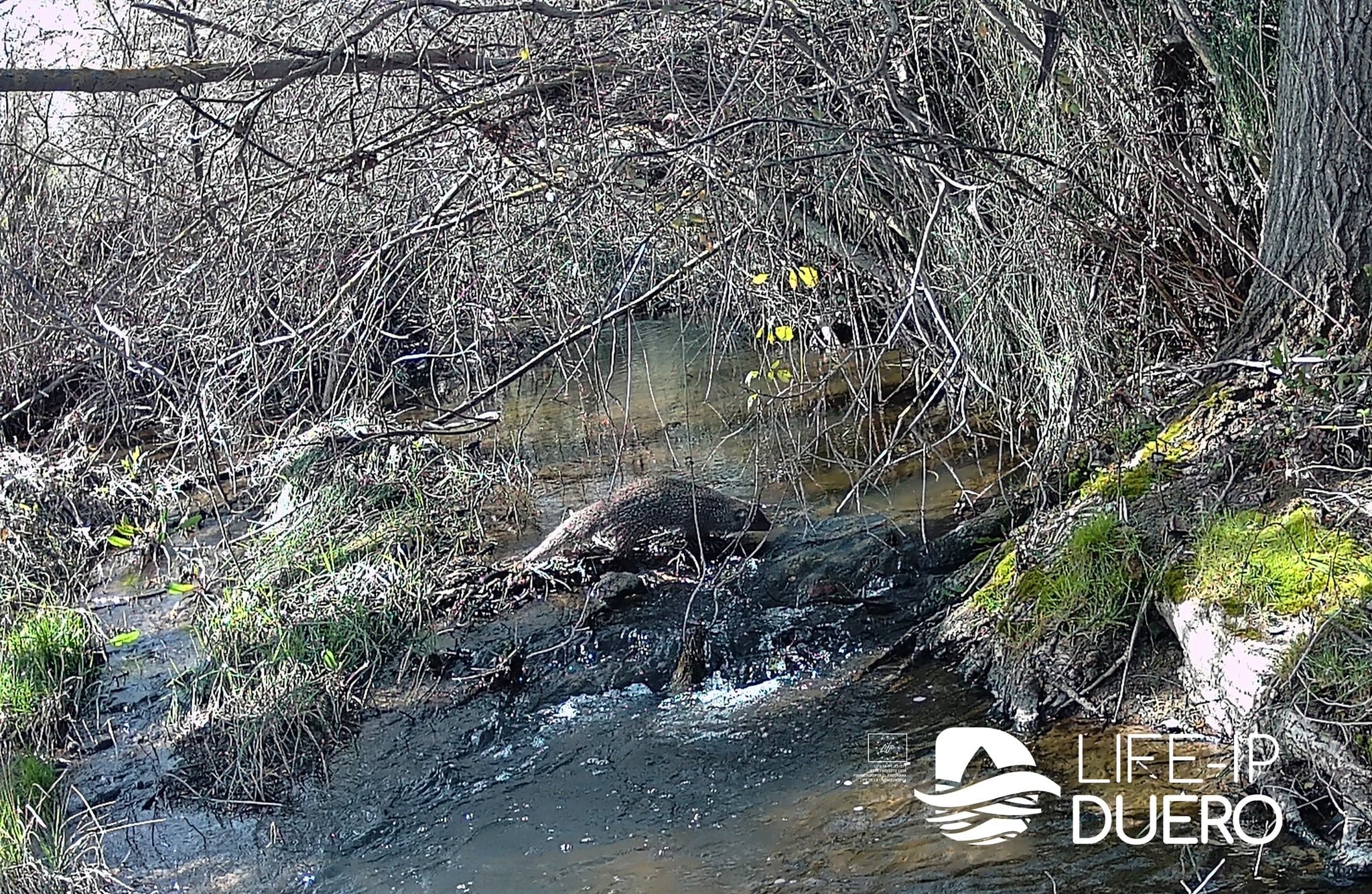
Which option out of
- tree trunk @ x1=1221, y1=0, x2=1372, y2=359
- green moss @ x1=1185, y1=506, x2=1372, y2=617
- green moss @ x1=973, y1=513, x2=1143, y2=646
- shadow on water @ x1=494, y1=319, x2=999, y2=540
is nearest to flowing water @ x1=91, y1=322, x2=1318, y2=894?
green moss @ x1=973, y1=513, x2=1143, y2=646

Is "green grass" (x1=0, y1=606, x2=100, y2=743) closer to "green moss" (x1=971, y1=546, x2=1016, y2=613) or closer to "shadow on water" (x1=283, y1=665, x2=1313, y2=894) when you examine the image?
"shadow on water" (x1=283, y1=665, x2=1313, y2=894)

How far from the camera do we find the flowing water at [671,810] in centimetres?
393

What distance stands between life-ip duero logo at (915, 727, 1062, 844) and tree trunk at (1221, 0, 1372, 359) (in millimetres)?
1955

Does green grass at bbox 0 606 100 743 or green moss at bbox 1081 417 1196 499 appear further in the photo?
green grass at bbox 0 606 100 743

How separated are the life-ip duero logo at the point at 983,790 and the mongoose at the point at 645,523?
2.15m

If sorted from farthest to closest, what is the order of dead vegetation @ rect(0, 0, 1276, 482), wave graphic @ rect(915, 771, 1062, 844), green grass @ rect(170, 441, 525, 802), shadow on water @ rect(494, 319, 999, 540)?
shadow on water @ rect(494, 319, 999, 540), green grass @ rect(170, 441, 525, 802), dead vegetation @ rect(0, 0, 1276, 482), wave graphic @ rect(915, 771, 1062, 844)

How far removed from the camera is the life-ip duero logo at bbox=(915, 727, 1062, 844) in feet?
13.5

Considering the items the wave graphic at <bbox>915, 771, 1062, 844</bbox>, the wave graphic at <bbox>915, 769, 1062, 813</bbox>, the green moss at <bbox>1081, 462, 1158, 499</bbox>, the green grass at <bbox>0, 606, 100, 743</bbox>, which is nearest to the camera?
the wave graphic at <bbox>915, 771, 1062, 844</bbox>

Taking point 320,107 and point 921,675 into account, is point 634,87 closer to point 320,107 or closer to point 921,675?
point 320,107

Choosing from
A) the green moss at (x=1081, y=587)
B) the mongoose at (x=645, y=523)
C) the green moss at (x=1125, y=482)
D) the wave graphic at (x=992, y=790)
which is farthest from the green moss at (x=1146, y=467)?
the mongoose at (x=645, y=523)

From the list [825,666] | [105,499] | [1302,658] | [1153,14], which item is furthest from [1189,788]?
[105,499]

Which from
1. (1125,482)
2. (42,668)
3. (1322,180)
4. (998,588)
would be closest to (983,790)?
(998,588)

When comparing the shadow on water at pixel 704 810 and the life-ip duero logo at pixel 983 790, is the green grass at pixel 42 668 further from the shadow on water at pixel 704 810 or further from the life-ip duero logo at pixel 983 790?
the life-ip duero logo at pixel 983 790

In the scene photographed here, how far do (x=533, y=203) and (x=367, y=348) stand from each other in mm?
1199
